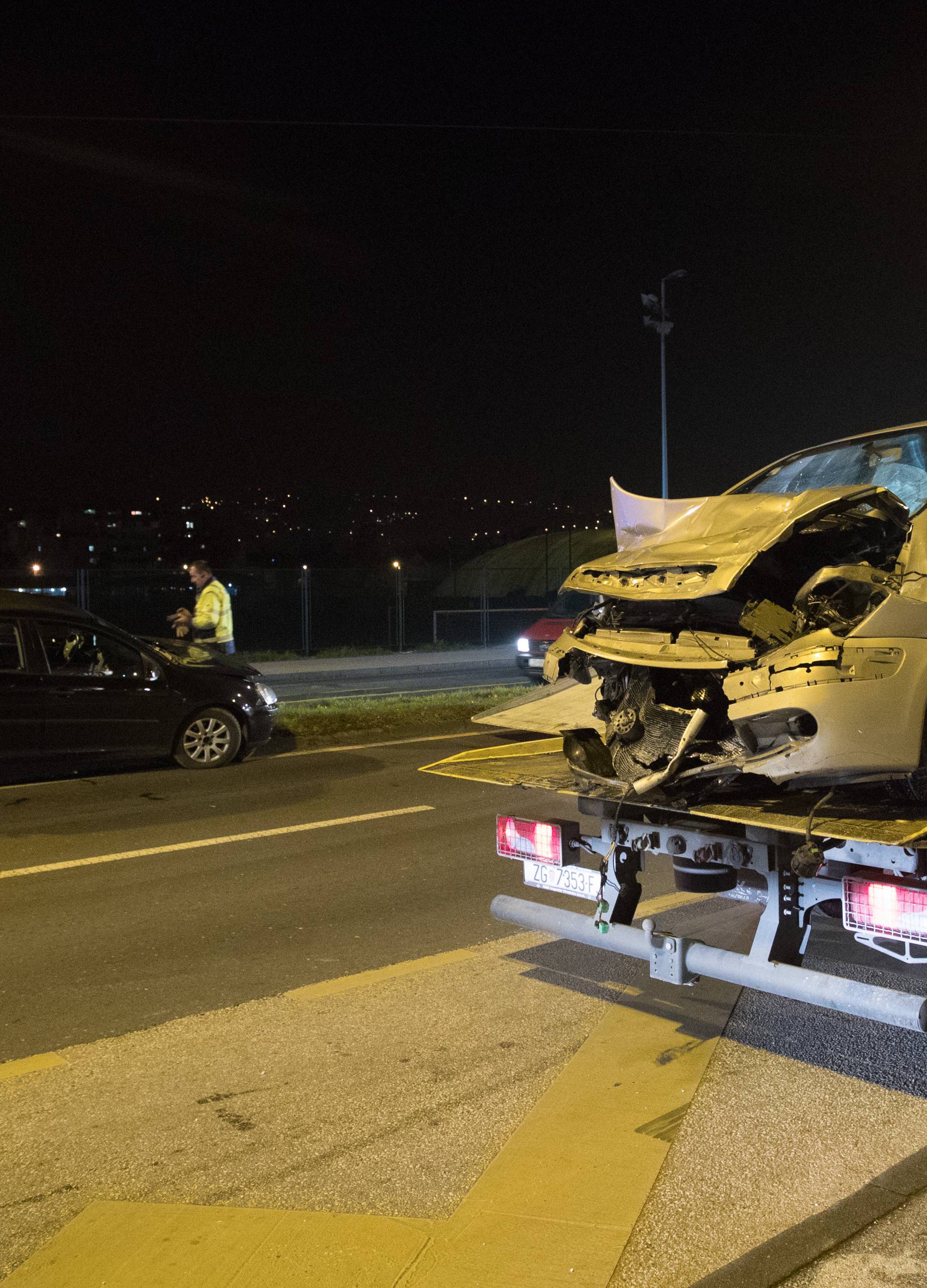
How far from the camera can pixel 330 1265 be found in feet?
9.98

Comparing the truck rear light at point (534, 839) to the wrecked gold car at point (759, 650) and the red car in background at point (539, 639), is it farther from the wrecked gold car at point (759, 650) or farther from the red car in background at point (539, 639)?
the red car in background at point (539, 639)

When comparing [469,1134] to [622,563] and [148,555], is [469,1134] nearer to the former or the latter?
[622,563]

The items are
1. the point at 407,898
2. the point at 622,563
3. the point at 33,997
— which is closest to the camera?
the point at 622,563

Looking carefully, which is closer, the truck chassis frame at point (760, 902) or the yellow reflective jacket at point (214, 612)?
the truck chassis frame at point (760, 902)

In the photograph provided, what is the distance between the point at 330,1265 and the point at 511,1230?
520mm

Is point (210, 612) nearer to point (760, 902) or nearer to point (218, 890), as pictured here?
point (218, 890)

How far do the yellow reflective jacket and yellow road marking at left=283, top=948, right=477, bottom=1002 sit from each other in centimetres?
923

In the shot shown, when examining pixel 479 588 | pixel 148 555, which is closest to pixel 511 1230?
pixel 479 588

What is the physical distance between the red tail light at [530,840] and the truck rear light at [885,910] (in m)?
1.33

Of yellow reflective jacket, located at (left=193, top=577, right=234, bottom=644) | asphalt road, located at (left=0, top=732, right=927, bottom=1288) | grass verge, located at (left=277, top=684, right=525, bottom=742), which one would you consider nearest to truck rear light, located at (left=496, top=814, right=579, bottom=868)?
asphalt road, located at (left=0, top=732, right=927, bottom=1288)

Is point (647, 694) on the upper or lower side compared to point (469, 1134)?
upper

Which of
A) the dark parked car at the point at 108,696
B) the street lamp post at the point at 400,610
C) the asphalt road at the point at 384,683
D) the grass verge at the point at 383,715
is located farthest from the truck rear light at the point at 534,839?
the street lamp post at the point at 400,610

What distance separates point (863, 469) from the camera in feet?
19.1

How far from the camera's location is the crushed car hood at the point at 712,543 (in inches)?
172
